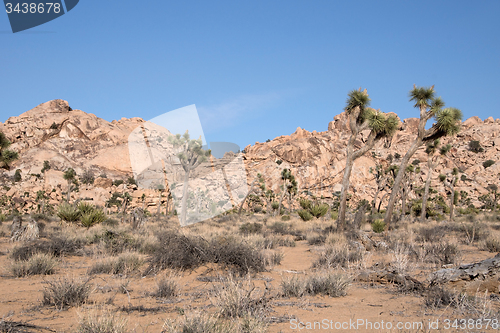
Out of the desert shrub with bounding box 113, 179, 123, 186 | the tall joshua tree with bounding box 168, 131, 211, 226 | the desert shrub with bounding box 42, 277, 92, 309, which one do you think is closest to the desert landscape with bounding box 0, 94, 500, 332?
the desert shrub with bounding box 42, 277, 92, 309

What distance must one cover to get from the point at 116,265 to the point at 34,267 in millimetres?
1742

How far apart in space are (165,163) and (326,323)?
242 feet

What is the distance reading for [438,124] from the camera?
16.1 meters

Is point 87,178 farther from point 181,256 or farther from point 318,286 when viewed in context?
point 318,286

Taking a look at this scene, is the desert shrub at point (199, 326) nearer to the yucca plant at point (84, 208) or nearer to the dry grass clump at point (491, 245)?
the dry grass clump at point (491, 245)

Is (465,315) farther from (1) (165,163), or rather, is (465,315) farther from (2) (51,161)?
(2) (51,161)

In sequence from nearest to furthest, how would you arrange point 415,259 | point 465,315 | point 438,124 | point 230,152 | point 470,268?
point 465,315
point 470,268
point 415,259
point 438,124
point 230,152

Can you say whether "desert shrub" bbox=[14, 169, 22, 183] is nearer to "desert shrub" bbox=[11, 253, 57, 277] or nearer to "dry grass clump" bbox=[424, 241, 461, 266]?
"desert shrub" bbox=[11, 253, 57, 277]

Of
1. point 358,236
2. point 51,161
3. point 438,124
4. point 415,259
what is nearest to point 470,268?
point 415,259

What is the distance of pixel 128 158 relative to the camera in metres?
79.1

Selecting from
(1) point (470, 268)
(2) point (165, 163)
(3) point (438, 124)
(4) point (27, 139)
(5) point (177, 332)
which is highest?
(4) point (27, 139)

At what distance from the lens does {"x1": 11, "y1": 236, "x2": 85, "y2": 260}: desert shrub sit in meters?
8.23

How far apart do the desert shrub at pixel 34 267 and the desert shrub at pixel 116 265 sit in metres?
0.99

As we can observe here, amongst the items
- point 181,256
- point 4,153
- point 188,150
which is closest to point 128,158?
point 188,150
